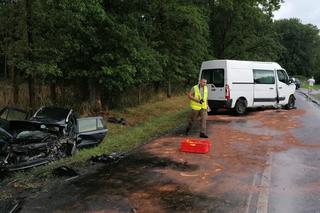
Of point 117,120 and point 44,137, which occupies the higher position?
point 44,137

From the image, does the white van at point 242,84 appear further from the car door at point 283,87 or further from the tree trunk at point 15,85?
the tree trunk at point 15,85

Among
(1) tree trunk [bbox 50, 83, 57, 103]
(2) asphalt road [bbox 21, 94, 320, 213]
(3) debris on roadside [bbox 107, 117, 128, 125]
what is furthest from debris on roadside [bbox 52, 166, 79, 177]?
(1) tree trunk [bbox 50, 83, 57, 103]

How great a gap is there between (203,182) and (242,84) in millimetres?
12022

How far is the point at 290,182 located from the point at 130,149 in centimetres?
485

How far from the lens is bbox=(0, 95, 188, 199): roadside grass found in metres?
7.68

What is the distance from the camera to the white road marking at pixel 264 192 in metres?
5.71

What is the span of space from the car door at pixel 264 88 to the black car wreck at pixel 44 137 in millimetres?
9933

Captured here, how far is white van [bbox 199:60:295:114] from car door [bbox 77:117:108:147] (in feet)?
26.0

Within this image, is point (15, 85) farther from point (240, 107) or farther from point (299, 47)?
point (299, 47)

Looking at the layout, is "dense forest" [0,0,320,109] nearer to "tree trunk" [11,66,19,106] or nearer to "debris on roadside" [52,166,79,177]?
"tree trunk" [11,66,19,106]

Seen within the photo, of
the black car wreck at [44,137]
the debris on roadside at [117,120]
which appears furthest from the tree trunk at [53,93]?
the black car wreck at [44,137]

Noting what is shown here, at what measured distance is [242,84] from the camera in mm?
18609

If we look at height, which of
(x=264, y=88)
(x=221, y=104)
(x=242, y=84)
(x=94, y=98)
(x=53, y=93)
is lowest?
(x=221, y=104)

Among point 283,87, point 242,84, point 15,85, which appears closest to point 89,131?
point 15,85
